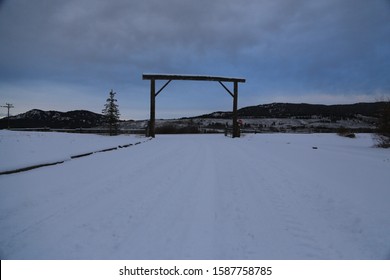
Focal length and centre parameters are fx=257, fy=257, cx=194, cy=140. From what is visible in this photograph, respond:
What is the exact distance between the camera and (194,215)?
414cm

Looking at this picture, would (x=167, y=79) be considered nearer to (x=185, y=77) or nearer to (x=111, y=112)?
(x=185, y=77)

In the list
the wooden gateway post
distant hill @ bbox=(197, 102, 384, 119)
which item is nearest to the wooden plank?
the wooden gateway post

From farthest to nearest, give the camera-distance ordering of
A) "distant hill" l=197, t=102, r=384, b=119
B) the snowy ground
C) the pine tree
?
1. "distant hill" l=197, t=102, r=384, b=119
2. the pine tree
3. the snowy ground

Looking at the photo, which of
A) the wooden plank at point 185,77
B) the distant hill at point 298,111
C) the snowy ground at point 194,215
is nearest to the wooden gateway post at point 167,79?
the wooden plank at point 185,77

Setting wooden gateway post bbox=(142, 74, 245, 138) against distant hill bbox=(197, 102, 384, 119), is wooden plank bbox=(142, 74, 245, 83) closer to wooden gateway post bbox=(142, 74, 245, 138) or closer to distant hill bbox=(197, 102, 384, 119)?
wooden gateway post bbox=(142, 74, 245, 138)

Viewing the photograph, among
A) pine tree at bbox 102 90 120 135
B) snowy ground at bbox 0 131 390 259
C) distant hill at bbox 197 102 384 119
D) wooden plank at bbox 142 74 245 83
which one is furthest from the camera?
distant hill at bbox 197 102 384 119

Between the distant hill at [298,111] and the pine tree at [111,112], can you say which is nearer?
the pine tree at [111,112]

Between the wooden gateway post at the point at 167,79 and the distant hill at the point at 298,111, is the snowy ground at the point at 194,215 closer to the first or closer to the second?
the wooden gateway post at the point at 167,79

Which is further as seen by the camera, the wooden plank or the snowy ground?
the wooden plank

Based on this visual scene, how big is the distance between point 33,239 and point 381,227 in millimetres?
4803

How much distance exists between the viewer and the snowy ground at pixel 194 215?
3.14 m

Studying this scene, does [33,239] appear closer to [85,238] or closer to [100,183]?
[85,238]

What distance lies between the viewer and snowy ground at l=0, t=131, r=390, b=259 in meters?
3.14
